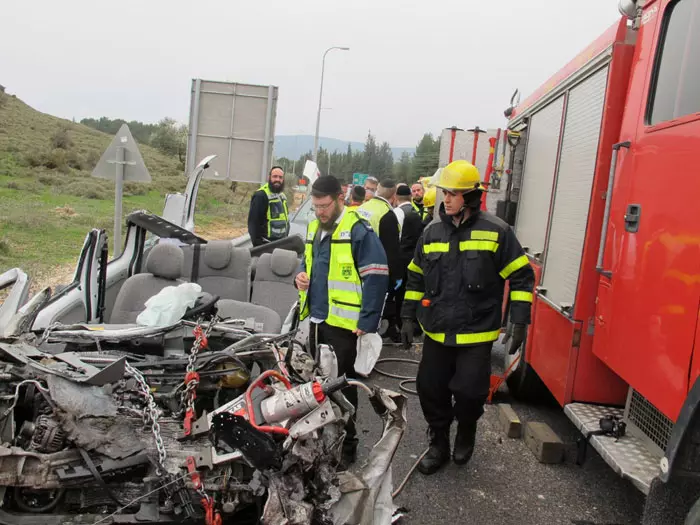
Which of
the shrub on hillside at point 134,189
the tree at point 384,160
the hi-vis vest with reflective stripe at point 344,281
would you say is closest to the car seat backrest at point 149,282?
the hi-vis vest with reflective stripe at point 344,281

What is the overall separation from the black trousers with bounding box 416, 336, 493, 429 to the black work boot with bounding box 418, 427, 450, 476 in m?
0.06

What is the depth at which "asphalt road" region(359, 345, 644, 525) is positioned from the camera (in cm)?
360

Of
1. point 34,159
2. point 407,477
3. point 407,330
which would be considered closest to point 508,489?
point 407,477

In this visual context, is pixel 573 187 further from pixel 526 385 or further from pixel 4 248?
pixel 4 248

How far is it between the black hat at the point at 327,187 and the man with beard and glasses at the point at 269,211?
14.8 feet

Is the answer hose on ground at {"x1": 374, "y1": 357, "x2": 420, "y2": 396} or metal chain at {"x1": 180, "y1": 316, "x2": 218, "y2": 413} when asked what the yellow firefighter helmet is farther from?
hose on ground at {"x1": 374, "y1": 357, "x2": 420, "y2": 396}

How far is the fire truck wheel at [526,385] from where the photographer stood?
5.30 metres

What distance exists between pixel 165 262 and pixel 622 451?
13.5 ft

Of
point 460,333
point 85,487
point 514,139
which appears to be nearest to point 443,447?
point 460,333

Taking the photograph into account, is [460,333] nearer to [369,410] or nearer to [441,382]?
[441,382]

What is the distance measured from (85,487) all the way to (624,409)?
310 centimetres

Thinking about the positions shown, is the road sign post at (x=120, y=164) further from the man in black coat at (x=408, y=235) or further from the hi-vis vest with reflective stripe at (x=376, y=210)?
the man in black coat at (x=408, y=235)

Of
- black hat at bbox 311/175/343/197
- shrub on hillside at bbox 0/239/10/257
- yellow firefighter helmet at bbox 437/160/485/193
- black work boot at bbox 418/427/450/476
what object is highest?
yellow firefighter helmet at bbox 437/160/485/193

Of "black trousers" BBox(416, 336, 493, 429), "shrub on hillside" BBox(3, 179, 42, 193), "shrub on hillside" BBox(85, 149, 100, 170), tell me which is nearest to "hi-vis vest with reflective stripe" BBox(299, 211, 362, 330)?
"black trousers" BBox(416, 336, 493, 429)
